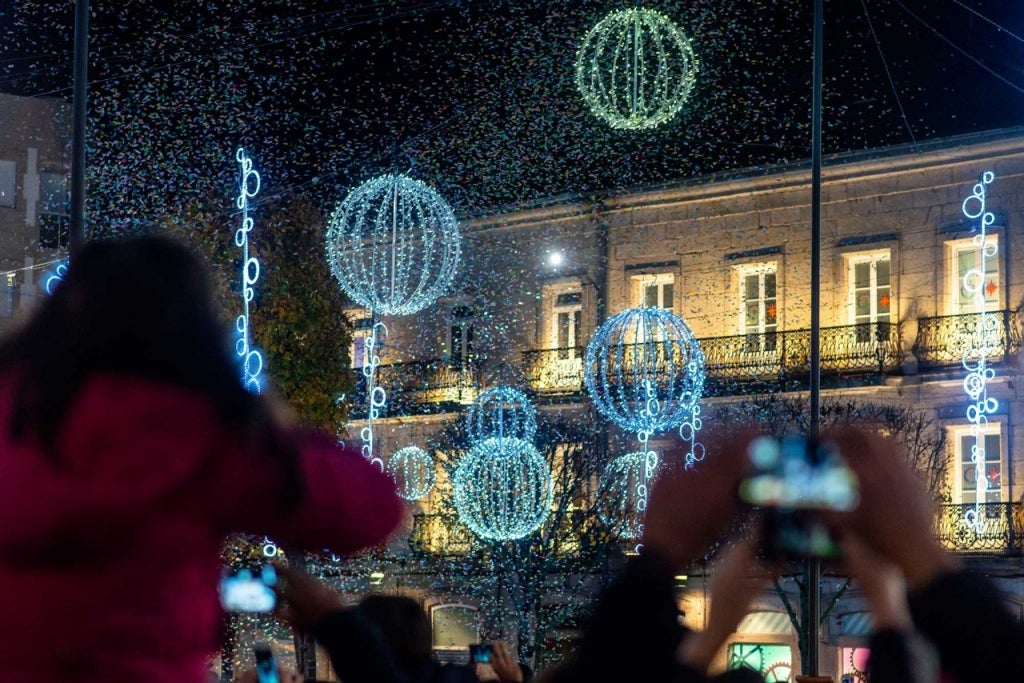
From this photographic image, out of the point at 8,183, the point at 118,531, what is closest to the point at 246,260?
the point at 118,531

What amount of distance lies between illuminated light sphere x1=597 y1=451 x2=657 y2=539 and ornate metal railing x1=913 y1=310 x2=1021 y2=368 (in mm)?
5044

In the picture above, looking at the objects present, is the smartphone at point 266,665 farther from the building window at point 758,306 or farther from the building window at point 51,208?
the building window at point 51,208

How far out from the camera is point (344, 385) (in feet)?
86.7

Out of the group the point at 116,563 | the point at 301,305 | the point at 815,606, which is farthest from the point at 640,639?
the point at 301,305

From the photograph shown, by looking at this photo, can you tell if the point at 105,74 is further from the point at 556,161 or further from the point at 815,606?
the point at 556,161

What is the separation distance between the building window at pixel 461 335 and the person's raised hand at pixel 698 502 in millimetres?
32690

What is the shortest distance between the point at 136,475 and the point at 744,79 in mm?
28201

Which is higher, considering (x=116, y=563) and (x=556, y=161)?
(x=556, y=161)

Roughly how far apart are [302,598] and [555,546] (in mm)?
28521

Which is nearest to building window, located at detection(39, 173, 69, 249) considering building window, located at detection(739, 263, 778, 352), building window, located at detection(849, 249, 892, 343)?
building window, located at detection(739, 263, 778, 352)

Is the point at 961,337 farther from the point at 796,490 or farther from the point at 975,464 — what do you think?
the point at 796,490

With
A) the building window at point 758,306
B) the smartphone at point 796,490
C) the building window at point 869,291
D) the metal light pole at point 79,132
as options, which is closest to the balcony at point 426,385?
the building window at point 758,306

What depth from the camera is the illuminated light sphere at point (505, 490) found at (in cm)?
2941

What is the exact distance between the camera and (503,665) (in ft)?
20.4
